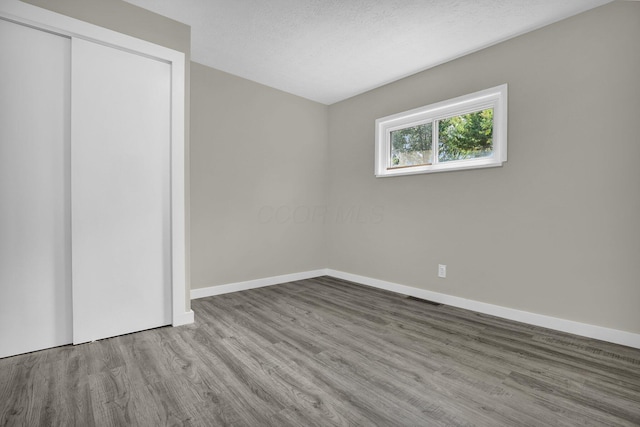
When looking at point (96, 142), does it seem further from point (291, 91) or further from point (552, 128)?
point (552, 128)

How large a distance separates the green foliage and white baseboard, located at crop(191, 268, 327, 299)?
198 cm

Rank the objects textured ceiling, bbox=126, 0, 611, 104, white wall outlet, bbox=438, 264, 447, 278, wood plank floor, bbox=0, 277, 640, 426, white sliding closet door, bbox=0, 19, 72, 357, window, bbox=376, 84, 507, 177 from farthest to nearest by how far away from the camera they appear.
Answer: white wall outlet, bbox=438, 264, 447, 278 < window, bbox=376, 84, 507, 177 < textured ceiling, bbox=126, 0, 611, 104 < white sliding closet door, bbox=0, 19, 72, 357 < wood plank floor, bbox=0, 277, 640, 426

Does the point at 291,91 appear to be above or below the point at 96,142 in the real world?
above

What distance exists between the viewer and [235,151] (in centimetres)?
363

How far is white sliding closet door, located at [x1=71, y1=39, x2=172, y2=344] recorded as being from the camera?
7.12 feet

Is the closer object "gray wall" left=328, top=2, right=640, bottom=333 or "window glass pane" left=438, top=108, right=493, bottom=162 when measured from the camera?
"gray wall" left=328, top=2, right=640, bottom=333

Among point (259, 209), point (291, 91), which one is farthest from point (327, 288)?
point (291, 91)

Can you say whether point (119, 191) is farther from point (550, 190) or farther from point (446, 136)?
point (550, 190)

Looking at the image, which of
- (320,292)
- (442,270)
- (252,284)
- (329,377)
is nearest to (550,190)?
(442,270)

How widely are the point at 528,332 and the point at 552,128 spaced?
1718mm

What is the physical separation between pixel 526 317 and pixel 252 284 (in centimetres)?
292

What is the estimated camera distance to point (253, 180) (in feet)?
12.5

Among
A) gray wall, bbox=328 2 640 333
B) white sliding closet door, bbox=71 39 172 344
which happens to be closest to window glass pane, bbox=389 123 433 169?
gray wall, bbox=328 2 640 333

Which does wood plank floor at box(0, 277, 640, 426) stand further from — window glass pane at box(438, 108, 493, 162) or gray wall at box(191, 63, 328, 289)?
window glass pane at box(438, 108, 493, 162)
